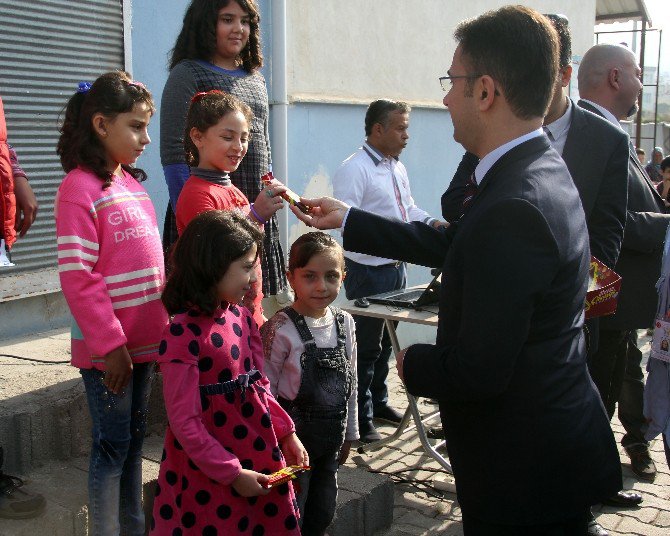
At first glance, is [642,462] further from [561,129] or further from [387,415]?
[561,129]

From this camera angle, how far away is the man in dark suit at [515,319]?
76.1 inches

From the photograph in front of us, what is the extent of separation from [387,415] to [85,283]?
3144 mm

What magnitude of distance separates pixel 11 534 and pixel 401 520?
6.26 feet

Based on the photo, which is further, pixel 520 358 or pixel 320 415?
pixel 320 415

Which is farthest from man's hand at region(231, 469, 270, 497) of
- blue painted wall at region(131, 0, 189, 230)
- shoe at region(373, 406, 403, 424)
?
shoe at region(373, 406, 403, 424)

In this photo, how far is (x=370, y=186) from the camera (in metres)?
5.39

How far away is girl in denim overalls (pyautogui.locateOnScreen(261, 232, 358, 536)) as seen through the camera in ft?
10.6

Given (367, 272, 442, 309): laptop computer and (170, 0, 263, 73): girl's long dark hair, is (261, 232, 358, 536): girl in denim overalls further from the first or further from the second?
(367, 272, 442, 309): laptop computer

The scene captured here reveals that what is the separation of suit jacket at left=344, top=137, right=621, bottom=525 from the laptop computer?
2.26m

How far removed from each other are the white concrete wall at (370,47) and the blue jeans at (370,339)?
1725 mm

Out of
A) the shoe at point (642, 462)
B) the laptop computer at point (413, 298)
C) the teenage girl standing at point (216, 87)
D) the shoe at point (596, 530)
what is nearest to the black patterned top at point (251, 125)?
the teenage girl standing at point (216, 87)

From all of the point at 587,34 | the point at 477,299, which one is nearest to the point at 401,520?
the point at 477,299

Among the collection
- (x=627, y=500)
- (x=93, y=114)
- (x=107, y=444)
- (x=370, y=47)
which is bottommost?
(x=627, y=500)

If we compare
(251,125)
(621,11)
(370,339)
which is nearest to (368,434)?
(370,339)
